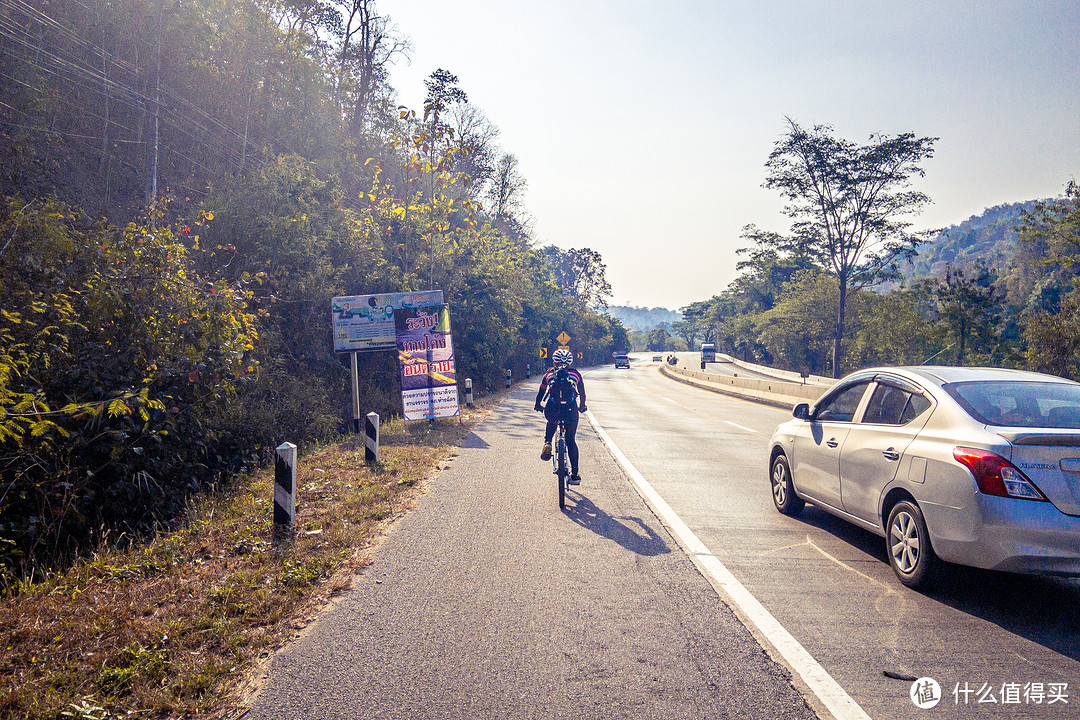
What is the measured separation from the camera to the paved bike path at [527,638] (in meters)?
3.29

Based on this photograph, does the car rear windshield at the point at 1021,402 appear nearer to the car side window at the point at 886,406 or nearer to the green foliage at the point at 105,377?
the car side window at the point at 886,406

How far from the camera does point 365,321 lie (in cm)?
1394

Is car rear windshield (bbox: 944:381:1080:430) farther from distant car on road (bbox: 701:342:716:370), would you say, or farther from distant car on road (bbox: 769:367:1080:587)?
distant car on road (bbox: 701:342:716:370)

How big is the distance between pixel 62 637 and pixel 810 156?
1889 inches

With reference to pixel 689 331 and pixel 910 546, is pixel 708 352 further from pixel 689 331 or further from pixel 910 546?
pixel 689 331

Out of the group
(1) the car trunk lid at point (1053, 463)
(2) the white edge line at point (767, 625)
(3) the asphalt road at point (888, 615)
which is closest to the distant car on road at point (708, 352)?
(3) the asphalt road at point (888, 615)

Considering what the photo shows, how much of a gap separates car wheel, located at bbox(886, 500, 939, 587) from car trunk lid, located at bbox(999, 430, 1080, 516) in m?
0.79

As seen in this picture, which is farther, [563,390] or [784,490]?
[563,390]

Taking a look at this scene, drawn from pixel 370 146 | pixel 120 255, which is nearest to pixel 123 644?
pixel 120 255

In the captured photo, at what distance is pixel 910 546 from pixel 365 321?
37.4ft

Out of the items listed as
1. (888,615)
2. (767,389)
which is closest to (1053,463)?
(888,615)

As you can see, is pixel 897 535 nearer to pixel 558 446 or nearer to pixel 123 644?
pixel 558 446

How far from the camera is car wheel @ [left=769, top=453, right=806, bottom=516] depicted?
7129 millimetres

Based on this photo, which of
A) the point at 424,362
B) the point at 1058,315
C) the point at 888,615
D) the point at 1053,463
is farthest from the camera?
the point at 1058,315
